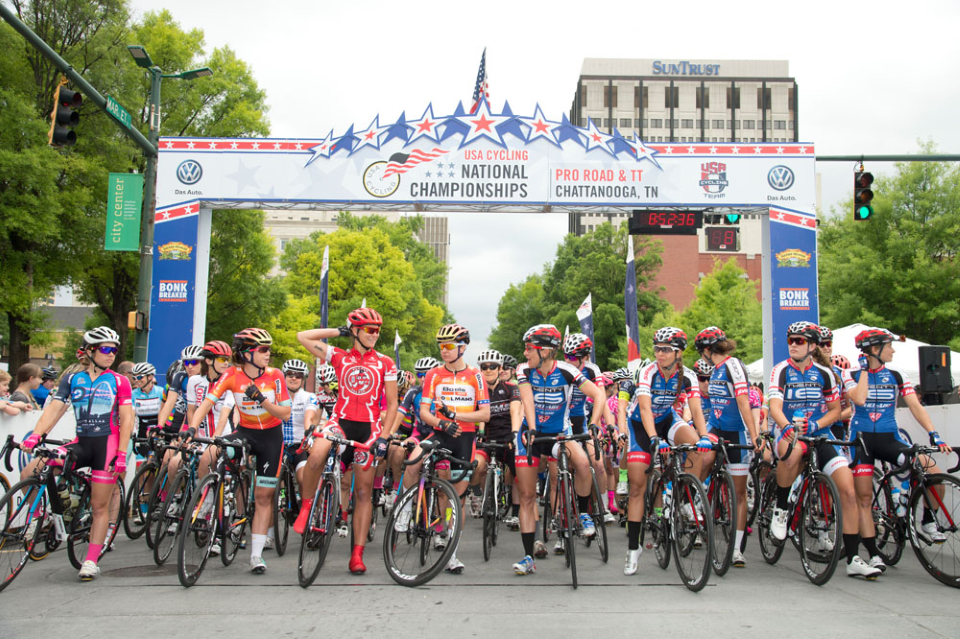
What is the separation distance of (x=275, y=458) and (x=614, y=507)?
6.42m

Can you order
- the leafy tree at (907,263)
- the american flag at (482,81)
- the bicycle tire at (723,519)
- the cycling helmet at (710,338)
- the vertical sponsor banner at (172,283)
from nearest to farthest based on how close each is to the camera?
the bicycle tire at (723,519) → the cycling helmet at (710,338) → the vertical sponsor banner at (172,283) → the american flag at (482,81) → the leafy tree at (907,263)

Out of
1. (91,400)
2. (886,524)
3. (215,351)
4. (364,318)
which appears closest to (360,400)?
(364,318)

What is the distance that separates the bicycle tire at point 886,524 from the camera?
7523 millimetres

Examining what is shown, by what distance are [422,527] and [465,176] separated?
477 inches

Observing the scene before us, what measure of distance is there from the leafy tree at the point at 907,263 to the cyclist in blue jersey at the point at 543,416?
90.0ft

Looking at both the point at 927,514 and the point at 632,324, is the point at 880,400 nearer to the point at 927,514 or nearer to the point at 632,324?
the point at 927,514

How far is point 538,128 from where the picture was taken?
18047 mm

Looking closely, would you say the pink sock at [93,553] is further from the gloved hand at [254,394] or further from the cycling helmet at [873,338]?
the cycling helmet at [873,338]

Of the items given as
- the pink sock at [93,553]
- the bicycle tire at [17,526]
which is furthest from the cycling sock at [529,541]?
the bicycle tire at [17,526]

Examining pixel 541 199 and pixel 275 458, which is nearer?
pixel 275 458

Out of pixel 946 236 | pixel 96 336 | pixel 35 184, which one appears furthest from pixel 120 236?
pixel 946 236

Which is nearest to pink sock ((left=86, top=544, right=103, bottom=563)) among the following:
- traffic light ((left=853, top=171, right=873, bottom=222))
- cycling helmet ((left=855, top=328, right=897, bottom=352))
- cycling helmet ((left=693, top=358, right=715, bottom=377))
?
cycling helmet ((left=693, top=358, right=715, bottom=377))

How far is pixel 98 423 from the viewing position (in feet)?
23.7

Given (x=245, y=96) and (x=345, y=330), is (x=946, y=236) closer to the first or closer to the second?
(x=245, y=96)
